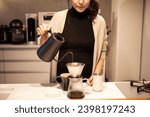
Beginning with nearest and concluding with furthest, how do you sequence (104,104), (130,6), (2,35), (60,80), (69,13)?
(104,104), (60,80), (69,13), (130,6), (2,35)

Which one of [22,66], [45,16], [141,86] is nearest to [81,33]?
[141,86]

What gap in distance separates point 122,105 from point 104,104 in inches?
2.1

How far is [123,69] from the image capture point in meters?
2.88

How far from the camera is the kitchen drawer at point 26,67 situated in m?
3.00

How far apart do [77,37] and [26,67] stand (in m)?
1.55

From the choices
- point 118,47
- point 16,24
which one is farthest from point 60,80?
point 16,24

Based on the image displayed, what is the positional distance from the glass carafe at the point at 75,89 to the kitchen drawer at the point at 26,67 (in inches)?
71.6

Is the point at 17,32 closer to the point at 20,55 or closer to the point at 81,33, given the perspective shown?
the point at 20,55

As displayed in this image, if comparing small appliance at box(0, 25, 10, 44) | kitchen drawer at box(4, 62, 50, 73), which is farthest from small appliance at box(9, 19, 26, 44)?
kitchen drawer at box(4, 62, 50, 73)

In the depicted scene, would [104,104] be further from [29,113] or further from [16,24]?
[16,24]

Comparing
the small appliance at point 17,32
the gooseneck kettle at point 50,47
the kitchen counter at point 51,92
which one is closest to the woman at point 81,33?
the kitchen counter at point 51,92

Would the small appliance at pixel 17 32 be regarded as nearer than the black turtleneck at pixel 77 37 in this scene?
No

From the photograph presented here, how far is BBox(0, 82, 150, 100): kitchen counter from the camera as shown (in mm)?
1259

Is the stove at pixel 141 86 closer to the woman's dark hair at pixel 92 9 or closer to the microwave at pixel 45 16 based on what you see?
the woman's dark hair at pixel 92 9
